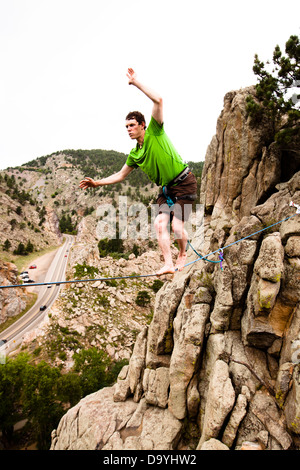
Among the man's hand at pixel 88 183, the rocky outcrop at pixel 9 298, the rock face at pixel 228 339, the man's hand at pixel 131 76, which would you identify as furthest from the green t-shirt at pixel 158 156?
the rocky outcrop at pixel 9 298

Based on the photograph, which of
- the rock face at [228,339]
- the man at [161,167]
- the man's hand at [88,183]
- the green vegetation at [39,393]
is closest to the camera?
the man at [161,167]

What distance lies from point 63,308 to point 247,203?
29.1 metres

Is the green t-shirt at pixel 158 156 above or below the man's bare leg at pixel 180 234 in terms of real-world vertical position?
above

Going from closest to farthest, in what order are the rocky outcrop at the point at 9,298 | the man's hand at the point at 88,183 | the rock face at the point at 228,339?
the man's hand at the point at 88,183 → the rock face at the point at 228,339 → the rocky outcrop at the point at 9,298

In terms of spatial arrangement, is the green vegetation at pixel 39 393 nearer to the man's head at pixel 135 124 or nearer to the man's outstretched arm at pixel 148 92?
the man's head at pixel 135 124

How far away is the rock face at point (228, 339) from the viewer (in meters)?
9.08

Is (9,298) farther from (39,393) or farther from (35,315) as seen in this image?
(39,393)

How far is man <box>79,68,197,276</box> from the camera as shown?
161 inches

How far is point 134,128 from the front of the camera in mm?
4379

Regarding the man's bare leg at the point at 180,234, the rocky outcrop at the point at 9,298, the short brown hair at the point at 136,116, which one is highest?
the short brown hair at the point at 136,116

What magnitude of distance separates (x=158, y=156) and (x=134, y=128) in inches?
27.2

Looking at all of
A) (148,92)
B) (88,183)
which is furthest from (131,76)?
(88,183)

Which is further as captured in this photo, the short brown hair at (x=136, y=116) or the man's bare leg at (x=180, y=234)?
the man's bare leg at (x=180, y=234)

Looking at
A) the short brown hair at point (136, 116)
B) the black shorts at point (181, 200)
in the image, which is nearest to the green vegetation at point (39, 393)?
the black shorts at point (181, 200)
